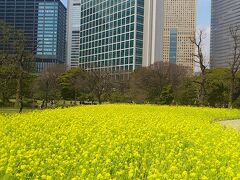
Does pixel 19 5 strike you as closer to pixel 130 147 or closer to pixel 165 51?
pixel 165 51

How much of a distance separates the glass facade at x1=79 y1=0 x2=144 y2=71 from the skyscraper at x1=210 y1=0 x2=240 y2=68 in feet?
73.2

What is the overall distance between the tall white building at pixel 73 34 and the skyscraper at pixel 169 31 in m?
26.3

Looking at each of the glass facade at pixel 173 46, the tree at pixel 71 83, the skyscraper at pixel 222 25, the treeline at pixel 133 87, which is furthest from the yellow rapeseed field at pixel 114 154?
the glass facade at pixel 173 46

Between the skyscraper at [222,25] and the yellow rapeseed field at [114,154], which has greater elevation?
the skyscraper at [222,25]

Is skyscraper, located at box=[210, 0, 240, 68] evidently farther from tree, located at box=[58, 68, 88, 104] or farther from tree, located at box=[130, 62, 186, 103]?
tree, located at box=[58, 68, 88, 104]

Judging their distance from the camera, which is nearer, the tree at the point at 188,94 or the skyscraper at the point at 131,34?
the tree at the point at 188,94

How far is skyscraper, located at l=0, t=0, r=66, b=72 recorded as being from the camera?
65.4 m

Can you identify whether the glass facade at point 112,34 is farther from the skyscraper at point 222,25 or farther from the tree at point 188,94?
the tree at point 188,94

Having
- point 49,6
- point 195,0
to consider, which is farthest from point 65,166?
point 195,0

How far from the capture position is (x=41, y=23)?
282 feet

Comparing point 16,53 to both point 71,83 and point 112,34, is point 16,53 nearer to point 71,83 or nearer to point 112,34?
point 71,83

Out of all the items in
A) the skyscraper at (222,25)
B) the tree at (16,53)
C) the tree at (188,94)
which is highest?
the skyscraper at (222,25)

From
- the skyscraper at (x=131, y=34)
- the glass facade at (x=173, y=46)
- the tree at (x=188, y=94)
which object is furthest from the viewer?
the glass facade at (x=173, y=46)

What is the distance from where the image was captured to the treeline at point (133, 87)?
4144cm
